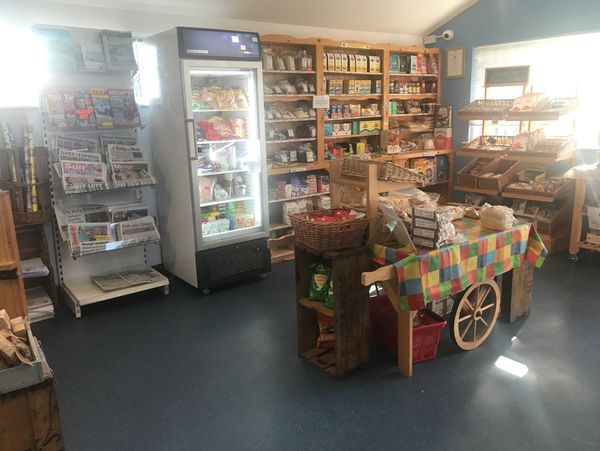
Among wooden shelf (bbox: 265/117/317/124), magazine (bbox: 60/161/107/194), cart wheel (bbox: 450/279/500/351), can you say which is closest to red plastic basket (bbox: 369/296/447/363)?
cart wheel (bbox: 450/279/500/351)

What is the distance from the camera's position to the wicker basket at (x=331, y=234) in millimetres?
2971

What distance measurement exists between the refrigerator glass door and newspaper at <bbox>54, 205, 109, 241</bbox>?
84 centimetres

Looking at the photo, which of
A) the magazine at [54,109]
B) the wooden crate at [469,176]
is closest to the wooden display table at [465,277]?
the wooden crate at [469,176]

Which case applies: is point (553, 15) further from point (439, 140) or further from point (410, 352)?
point (410, 352)

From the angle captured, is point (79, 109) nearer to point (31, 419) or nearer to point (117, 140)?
point (117, 140)

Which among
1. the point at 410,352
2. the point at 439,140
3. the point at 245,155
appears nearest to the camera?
the point at 410,352

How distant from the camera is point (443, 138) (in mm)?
7031

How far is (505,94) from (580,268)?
2.67 m

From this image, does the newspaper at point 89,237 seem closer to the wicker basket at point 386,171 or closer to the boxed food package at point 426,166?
the wicker basket at point 386,171

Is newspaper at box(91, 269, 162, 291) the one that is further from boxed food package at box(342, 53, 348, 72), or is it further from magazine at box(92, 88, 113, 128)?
boxed food package at box(342, 53, 348, 72)

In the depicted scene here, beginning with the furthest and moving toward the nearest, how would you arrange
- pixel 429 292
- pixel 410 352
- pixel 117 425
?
1. pixel 410 352
2. pixel 429 292
3. pixel 117 425

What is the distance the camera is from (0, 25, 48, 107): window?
13.3 ft

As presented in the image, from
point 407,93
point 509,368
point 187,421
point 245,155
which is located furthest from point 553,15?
point 187,421

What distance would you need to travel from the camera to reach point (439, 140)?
707 cm
